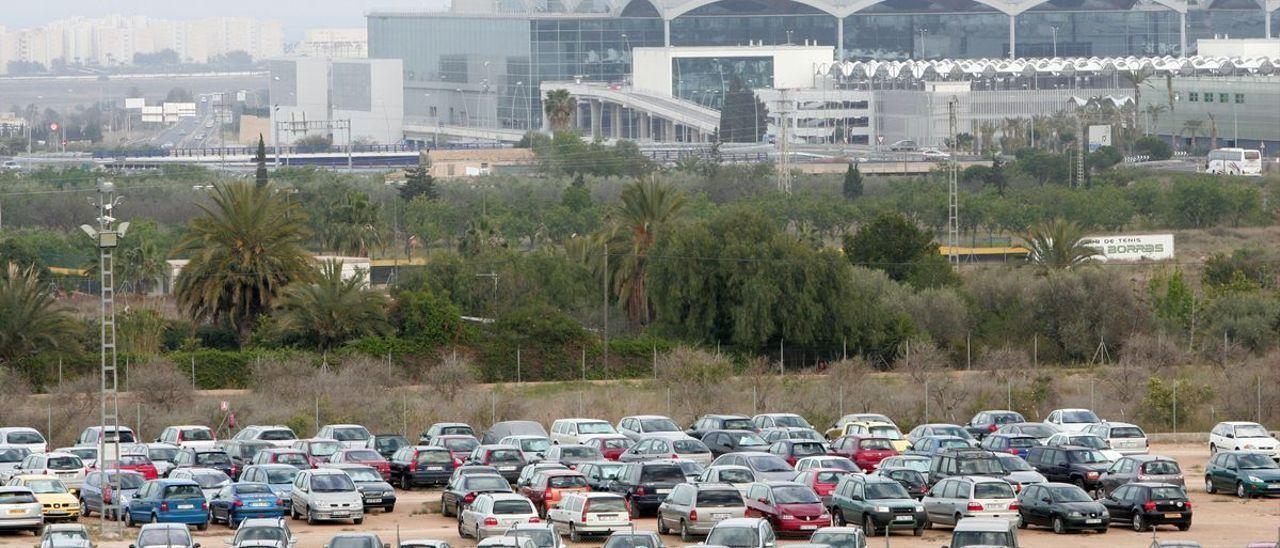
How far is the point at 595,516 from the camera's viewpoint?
124ft

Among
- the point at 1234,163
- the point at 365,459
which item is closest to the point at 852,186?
the point at 1234,163

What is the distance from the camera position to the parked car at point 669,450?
46969mm

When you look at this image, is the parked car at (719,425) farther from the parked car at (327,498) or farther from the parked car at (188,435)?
the parked car at (327,498)

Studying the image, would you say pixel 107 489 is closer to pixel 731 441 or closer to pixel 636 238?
pixel 731 441

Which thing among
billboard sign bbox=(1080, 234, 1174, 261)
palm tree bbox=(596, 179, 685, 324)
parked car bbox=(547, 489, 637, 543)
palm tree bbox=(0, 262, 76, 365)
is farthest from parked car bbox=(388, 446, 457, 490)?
billboard sign bbox=(1080, 234, 1174, 261)

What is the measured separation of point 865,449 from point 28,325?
1282 inches

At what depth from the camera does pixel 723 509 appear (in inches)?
1485

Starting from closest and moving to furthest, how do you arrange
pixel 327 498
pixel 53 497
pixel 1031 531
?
1. pixel 1031 531
2. pixel 327 498
3. pixel 53 497

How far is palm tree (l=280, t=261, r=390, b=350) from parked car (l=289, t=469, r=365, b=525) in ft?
99.4

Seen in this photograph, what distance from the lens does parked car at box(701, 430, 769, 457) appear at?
49.5 meters

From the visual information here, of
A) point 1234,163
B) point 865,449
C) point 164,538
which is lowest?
point 865,449

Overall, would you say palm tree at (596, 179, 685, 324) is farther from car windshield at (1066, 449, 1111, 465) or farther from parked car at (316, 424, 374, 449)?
car windshield at (1066, 449, 1111, 465)

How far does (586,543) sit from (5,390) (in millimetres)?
31026

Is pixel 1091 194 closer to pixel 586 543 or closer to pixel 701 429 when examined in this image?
pixel 701 429
